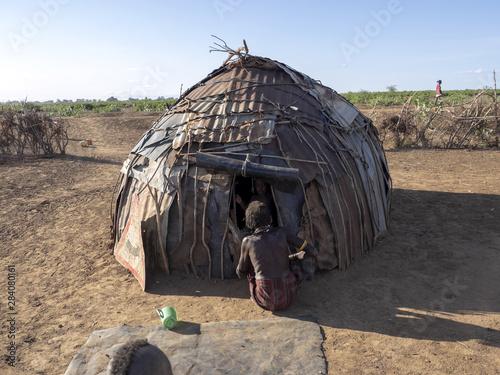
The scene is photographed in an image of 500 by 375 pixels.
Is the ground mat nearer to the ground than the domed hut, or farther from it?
nearer to the ground

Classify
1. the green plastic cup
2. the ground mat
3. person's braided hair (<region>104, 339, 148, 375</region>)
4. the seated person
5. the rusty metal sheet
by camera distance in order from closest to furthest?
1. person's braided hair (<region>104, 339, 148, 375</region>)
2. the ground mat
3. the green plastic cup
4. the seated person
5. the rusty metal sheet

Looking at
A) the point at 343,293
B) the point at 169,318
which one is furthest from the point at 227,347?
the point at 343,293

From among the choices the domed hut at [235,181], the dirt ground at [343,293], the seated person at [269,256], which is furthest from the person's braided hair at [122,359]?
the domed hut at [235,181]

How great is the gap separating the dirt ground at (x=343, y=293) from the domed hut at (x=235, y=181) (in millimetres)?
347

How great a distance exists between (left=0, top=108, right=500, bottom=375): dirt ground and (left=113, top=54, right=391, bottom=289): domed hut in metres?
0.35

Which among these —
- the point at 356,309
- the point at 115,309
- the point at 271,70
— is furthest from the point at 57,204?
the point at 356,309

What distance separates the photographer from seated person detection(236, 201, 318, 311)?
4.12 metres

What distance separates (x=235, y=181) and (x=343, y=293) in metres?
1.92

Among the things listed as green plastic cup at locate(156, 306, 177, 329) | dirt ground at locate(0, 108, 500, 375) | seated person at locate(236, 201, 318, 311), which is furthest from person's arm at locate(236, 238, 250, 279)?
green plastic cup at locate(156, 306, 177, 329)

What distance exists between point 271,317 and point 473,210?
15.8ft

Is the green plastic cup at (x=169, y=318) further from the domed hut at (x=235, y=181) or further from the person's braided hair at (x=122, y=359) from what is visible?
the person's braided hair at (x=122, y=359)

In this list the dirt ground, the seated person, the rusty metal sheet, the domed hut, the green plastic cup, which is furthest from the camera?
the rusty metal sheet

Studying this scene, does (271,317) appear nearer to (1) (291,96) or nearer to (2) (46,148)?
(1) (291,96)

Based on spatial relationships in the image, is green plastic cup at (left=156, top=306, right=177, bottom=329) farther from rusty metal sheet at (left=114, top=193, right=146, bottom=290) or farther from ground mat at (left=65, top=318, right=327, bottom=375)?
rusty metal sheet at (left=114, top=193, right=146, bottom=290)
